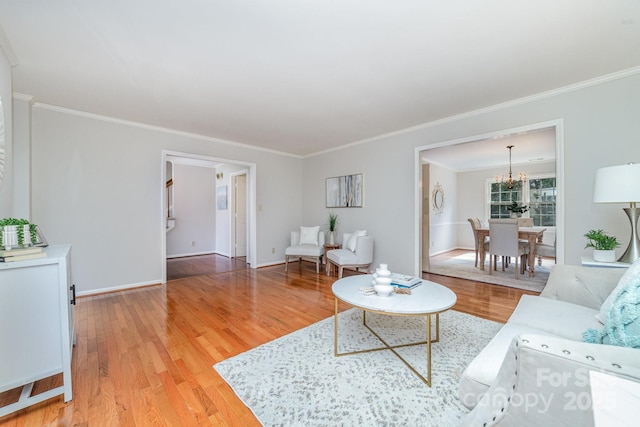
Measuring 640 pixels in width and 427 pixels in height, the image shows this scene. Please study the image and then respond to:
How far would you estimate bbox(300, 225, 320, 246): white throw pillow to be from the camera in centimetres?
498

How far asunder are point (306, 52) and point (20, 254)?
2.22 meters

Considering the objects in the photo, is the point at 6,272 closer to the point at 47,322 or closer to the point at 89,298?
the point at 47,322

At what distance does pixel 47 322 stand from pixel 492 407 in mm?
2155

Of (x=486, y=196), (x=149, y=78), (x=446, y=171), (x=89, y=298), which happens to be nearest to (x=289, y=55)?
(x=149, y=78)

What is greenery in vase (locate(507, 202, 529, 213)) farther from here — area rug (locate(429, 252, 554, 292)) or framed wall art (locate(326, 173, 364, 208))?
framed wall art (locate(326, 173, 364, 208))

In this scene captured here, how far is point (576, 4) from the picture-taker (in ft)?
5.30

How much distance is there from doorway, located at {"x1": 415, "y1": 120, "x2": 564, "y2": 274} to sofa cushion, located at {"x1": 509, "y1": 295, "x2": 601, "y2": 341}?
147 centimetres

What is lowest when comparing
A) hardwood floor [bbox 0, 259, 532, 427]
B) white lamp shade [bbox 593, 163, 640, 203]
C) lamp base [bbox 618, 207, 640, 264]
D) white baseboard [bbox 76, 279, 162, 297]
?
hardwood floor [bbox 0, 259, 532, 427]

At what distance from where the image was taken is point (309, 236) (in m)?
5.01

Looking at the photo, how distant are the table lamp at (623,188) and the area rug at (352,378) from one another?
127 centimetres

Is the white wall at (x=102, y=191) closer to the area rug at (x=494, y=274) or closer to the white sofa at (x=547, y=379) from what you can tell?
the white sofa at (x=547, y=379)

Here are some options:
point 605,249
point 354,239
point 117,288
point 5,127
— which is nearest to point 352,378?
point 605,249

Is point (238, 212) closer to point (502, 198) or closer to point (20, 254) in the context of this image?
point (20, 254)

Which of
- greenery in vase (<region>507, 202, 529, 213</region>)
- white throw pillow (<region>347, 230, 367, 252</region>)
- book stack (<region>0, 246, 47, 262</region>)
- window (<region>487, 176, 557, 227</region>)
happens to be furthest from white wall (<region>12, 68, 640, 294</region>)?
window (<region>487, 176, 557, 227</region>)
